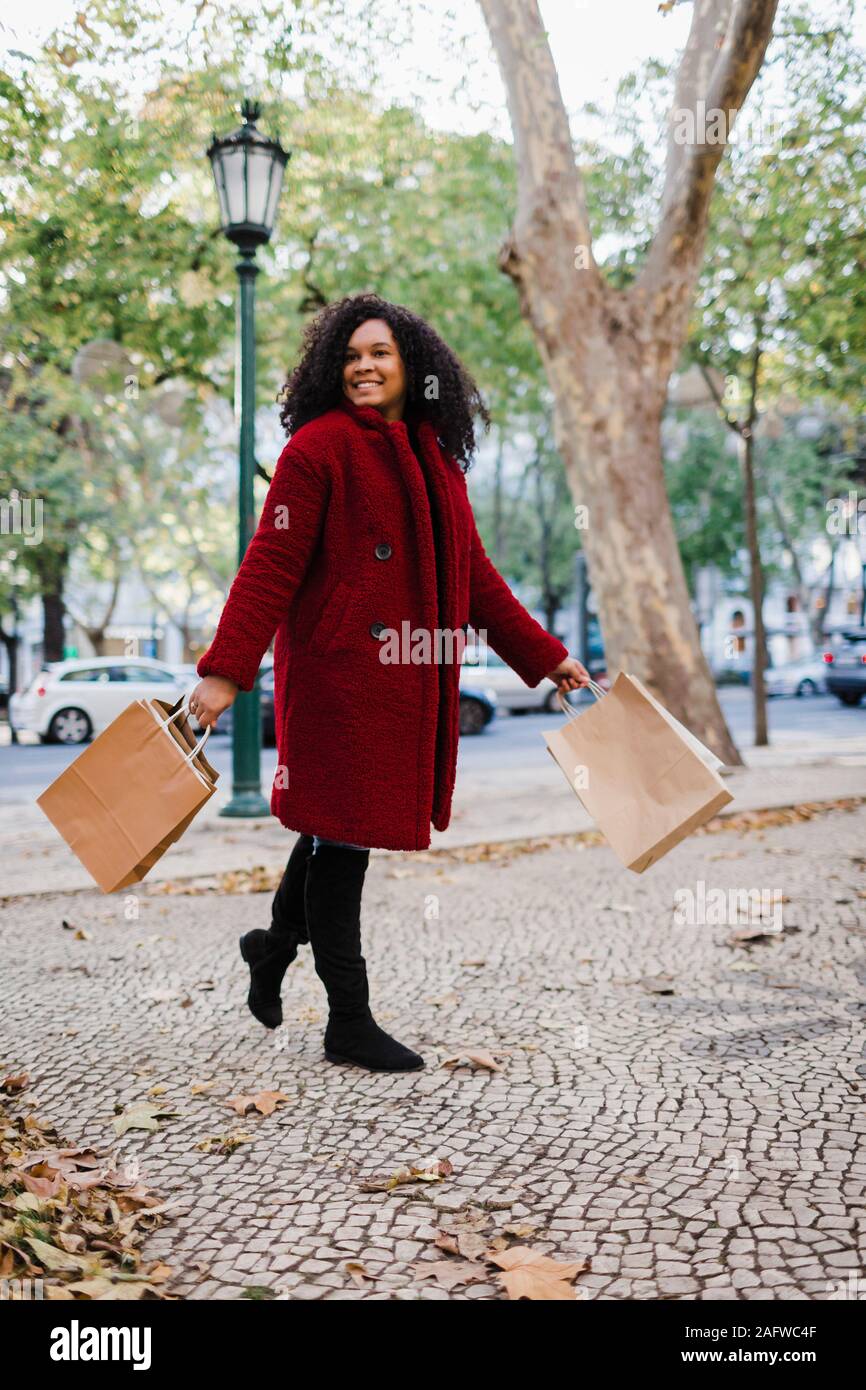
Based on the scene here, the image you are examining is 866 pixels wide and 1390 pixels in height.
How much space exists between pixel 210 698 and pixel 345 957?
34.0 inches

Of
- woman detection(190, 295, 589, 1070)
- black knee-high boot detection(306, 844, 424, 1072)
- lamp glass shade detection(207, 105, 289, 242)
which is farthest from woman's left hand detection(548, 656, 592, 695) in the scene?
lamp glass shade detection(207, 105, 289, 242)

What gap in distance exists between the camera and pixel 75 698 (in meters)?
20.2

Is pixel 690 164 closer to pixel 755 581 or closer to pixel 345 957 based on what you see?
pixel 755 581

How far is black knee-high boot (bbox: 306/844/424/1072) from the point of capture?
131 inches

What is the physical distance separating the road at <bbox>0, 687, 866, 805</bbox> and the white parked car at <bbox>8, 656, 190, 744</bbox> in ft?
1.39

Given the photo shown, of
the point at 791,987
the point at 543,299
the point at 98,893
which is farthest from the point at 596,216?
the point at 791,987

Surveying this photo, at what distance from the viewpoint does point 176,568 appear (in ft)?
145

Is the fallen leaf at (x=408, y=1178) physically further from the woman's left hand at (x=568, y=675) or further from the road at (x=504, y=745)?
the road at (x=504, y=745)

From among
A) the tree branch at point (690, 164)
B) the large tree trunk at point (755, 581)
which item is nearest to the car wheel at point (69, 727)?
the large tree trunk at point (755, 581)

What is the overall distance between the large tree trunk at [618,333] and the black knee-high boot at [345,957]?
6930 mm

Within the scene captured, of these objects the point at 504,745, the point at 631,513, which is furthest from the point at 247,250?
the point at 504,745

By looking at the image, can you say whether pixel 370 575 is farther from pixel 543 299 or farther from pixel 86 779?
pixel 543 299

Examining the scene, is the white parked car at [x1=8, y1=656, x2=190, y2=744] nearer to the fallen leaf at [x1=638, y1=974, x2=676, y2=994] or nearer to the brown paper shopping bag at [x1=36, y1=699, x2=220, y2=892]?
the fallen leaf at [x1=638, y1=974, x2=676, y2=994]

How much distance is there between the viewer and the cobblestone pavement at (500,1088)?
235cm
